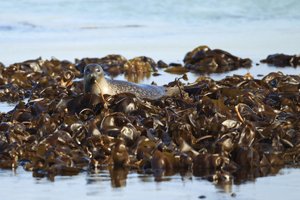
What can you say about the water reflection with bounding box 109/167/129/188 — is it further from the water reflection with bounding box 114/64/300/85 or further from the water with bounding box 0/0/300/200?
the water reflection with bounding box 114/64/300/85

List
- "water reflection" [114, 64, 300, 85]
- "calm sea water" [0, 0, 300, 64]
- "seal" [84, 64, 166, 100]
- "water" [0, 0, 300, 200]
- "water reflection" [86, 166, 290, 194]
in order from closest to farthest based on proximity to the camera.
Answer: "water" [0, 0, 300, 200], "water reflection" [86, 166, 290, 194], "seal" [84, 64, 166, 100], "water reflection" [114, 64, 300, 85], "calm sea water" [0, 0, 300, 64]

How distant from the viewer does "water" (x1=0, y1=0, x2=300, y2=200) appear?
6.63m

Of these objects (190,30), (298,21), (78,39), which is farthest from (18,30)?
(298,21)

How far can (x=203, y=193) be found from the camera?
6426mm

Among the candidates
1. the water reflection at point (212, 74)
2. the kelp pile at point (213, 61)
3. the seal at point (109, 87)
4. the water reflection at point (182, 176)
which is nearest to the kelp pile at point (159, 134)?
the water reflection at point (182, 176)

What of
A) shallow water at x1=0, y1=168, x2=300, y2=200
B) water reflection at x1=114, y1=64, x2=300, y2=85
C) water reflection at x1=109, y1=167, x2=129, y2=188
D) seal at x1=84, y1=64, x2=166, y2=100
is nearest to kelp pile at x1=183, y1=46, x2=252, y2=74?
water reflection at x1=114, y1=64, x2=300, y2=85

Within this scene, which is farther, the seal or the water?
the seal

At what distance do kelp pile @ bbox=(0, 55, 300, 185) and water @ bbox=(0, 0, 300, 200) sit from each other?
23 cm

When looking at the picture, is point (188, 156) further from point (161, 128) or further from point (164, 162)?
point (161, 128)

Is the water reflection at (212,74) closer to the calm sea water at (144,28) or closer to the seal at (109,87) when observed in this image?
the calm sea water at (144,28)

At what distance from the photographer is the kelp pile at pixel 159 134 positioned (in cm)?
725

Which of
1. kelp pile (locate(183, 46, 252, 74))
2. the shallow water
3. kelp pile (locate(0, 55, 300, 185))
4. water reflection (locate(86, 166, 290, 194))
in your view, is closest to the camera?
the shallow water

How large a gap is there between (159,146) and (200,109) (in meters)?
1.05

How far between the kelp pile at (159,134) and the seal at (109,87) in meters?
0.87
